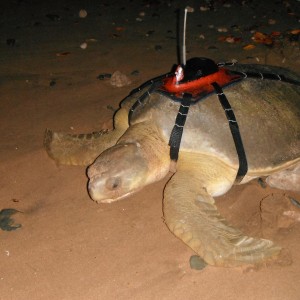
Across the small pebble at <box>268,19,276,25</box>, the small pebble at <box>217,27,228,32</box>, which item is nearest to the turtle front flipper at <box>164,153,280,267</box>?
the small pebble at <box>217,27,228,32</box>

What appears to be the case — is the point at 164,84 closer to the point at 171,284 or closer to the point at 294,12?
the point at 171,284

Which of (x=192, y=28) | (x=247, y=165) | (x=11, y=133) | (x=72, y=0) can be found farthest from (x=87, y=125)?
(x=72, y=0)

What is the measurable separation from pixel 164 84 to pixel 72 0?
6.12 metres

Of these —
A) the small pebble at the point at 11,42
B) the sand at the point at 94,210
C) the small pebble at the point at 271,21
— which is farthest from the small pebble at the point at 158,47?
the small pebble at the point at 11,42

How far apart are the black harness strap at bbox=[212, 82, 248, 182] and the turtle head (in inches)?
20.9

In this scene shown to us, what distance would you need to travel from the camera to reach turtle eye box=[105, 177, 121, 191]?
68.4 inches

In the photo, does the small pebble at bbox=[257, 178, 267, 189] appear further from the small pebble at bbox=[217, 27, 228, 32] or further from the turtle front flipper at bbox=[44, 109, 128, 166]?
the small pebble at bbox=[217, 27, 228, 32]

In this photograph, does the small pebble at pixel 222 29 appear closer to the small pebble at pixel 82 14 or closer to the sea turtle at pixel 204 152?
the small pebble at pixel 82 14

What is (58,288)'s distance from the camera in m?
1.56

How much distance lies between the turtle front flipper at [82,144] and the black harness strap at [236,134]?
0.73 m

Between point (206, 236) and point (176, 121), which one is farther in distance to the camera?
point (176, 121)

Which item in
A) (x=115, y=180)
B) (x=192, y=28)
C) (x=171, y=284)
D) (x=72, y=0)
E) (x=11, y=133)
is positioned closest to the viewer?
(x=171, y=284)

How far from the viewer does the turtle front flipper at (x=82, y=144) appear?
7.42 ft

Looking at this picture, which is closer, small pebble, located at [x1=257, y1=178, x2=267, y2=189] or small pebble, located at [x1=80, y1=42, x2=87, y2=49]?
small pebble, located at [x1=257, y1=178, x2=267, y2=189]
